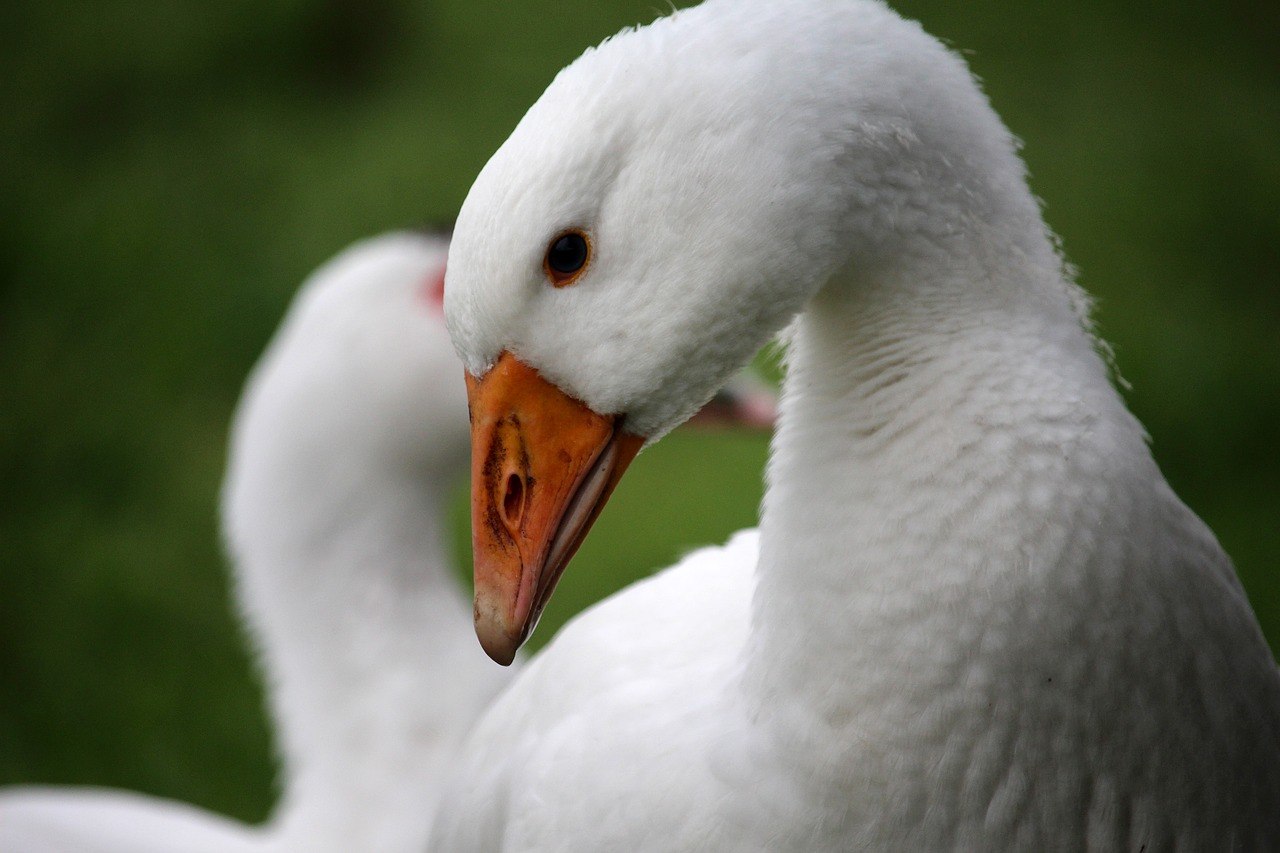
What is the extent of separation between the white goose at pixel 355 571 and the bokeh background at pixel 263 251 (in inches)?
45.1

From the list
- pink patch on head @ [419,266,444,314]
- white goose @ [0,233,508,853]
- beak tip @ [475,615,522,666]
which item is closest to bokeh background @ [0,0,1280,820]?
white goose @ [0,233,508,853]

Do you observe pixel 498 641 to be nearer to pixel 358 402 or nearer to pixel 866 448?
pixel 866 448

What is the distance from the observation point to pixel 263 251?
5039 mm

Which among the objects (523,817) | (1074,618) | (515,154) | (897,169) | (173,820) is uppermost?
(515,154)

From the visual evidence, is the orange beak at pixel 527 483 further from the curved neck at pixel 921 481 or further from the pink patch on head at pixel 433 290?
the pink patch on head at pixel 433 290

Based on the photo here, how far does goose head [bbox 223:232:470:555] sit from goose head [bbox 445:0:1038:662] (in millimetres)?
1397

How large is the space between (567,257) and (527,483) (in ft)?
0.76

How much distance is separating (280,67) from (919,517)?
5152 mm

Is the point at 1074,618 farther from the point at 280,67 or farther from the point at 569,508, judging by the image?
the point at 280,67

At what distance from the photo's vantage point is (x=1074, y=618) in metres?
1.16

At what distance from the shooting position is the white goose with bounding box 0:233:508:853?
8.51 feet

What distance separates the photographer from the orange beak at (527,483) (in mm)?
1225

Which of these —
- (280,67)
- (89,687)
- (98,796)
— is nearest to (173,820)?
(98,796)

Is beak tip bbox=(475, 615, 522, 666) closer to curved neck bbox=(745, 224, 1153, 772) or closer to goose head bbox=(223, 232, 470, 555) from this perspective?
curved neck bbox=(745, 224, 1153, 772)
